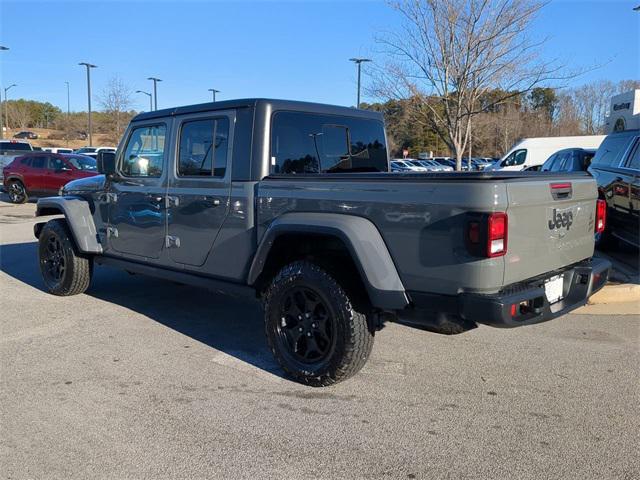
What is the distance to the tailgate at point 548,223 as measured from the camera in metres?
3.25

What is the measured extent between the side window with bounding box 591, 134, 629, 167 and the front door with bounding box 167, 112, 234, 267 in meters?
5.88

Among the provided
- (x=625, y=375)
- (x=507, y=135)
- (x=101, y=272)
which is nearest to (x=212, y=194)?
(x=625, y=375)

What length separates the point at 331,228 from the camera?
11.6 feet

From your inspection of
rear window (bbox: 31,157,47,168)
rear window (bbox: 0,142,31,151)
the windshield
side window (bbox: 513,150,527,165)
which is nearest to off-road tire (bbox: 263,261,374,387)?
the windshield

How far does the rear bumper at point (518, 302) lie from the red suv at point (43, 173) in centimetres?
1572

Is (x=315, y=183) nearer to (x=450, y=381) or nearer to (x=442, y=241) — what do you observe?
(x=442, y=241)

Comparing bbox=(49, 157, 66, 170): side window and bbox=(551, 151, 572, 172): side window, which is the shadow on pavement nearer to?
bbox=(551, 151, 572, 172): side window

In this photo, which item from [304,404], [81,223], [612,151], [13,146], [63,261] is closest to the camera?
[304,404]

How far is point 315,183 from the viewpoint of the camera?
379 cm

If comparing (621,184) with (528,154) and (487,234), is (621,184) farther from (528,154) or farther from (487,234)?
(528,154)

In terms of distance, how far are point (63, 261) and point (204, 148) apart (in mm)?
2725

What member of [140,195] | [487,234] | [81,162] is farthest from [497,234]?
[81,162]

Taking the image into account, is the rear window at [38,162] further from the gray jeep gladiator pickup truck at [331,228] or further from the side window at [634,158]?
the side window at [634,158]

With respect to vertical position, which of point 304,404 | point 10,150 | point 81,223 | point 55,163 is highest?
point 10,150
